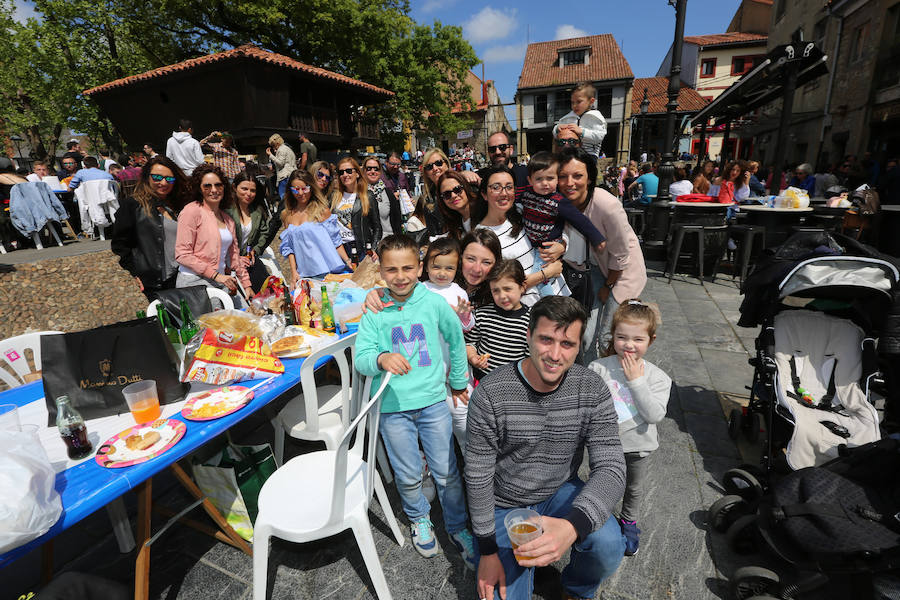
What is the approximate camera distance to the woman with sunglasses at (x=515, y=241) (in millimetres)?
2945

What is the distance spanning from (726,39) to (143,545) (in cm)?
4340

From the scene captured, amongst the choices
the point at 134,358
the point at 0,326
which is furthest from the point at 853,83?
the point at 0,326

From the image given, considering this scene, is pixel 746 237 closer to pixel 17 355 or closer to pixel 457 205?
pixel 457 205

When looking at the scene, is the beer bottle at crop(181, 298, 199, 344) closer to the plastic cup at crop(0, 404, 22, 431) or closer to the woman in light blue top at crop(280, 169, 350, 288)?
the plastic cup at crop(0, 404, 22, 431)

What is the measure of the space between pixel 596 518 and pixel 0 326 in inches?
339

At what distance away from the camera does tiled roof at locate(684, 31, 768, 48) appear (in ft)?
99.5

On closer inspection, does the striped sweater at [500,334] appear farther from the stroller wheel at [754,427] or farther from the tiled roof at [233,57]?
the tiled roof at [233,57]

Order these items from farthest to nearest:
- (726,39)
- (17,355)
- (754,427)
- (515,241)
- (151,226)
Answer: (726,39) < (151,226) < (754,427) < (515,241) < (17,355)

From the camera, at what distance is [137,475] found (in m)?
1.68

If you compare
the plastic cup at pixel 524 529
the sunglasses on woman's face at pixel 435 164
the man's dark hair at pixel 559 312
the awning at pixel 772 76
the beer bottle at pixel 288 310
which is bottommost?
the plastic cup at pixel 524 529

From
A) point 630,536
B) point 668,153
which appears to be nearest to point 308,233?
point 630,536

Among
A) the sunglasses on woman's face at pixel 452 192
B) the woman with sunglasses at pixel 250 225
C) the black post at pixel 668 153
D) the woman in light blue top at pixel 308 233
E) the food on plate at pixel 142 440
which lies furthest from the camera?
the black post at pixel 668 153

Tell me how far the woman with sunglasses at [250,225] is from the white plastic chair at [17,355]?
79.6 inches

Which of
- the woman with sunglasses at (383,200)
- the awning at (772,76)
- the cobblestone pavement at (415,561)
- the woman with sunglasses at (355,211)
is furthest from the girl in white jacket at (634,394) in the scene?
the awning at (772,76)
